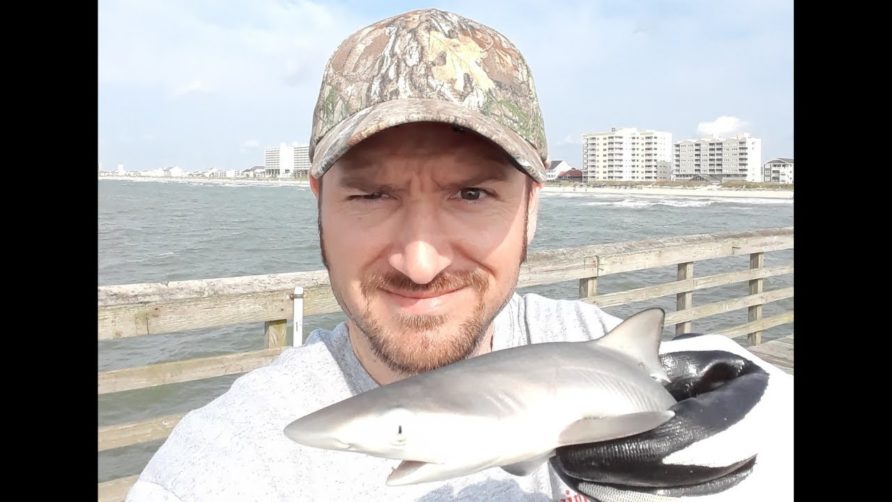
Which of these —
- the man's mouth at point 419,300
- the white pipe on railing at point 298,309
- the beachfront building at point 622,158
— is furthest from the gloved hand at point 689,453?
the beachfront building at point 622,158

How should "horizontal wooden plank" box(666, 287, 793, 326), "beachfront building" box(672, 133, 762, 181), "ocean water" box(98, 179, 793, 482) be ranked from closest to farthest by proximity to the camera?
"horizontal wooden plank" box(666, 287, 793, 326) < "ocean water" box(98, 179, 793, 482) < "beachfront building" box(672, 133, 762, 181)

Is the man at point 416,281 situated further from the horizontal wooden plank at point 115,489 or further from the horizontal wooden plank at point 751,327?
the horizontal wooden plank at point 751,327

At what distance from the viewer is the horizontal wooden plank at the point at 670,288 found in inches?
207

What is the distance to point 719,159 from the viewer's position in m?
110

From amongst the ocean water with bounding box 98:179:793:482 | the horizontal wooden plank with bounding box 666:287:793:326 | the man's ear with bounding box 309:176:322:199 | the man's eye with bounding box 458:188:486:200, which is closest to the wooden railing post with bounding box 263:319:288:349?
the man's ear with bounding box 309:176:322:199

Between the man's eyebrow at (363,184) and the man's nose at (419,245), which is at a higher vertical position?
the man's eyebrow at (363,184)

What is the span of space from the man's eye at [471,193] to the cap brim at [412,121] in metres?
0.14

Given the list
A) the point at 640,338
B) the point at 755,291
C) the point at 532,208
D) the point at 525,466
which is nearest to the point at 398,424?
the point at 525,466

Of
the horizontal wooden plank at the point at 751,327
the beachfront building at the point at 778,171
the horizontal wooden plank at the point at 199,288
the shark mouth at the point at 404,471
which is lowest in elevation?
the horizontal wooden plank at the point at 751,327

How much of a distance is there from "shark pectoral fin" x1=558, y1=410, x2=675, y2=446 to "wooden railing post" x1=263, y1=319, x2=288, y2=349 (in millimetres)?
2719

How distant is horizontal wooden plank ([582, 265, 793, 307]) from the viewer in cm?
525

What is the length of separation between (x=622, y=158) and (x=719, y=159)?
19.8 metres

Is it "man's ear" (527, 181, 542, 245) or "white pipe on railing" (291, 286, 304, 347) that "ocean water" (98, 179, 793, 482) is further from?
"man's ear" (527, 181, 542, 245)

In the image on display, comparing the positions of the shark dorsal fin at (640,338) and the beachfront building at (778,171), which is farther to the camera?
the beachfront building at (778,171)
